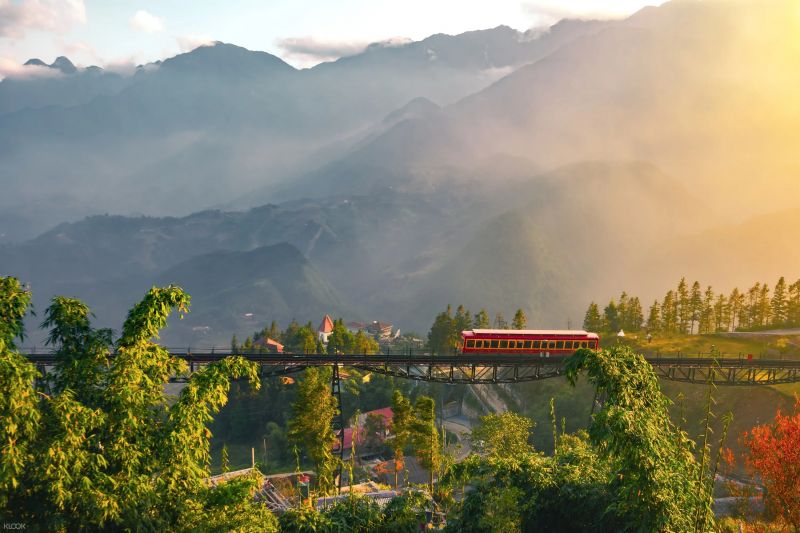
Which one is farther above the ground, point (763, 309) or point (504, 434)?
point (763, 309)

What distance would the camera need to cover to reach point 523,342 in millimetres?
53500

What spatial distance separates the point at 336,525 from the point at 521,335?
33.9m

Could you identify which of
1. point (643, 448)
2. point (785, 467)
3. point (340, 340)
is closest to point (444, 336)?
point (340, 340)

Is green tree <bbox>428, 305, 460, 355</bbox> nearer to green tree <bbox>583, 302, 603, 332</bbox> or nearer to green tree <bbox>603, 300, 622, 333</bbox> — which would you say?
green tree <bbox>583, 302, 603, 332</bbox>

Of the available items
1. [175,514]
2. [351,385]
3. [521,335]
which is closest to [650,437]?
[175,514]

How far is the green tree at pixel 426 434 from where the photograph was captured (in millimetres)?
45719

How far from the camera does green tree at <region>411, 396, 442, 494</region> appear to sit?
45719 millimetres

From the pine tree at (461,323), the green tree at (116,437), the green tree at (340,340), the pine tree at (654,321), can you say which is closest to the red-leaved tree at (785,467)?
the green tree at (116,437)

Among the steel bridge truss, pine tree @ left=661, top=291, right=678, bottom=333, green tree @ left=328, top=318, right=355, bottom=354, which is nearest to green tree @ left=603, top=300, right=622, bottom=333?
pine tree @ left=661, top=291, right=678, bottom=333

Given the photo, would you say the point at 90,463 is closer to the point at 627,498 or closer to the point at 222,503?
the point at 222,503

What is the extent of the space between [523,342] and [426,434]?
1319 cm

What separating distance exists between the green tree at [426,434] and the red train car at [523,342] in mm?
8296

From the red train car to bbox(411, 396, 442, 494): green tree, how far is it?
27.2 feet

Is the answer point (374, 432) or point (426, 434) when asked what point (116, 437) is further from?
point (374, 432)
